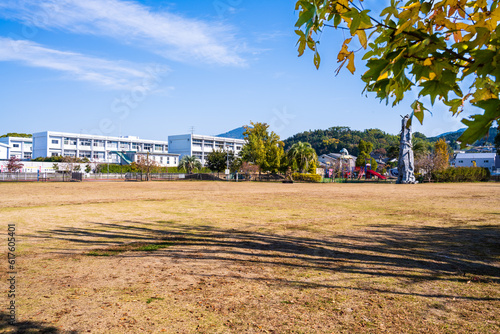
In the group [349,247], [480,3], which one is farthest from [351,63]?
[349,247]

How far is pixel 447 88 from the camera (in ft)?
6.33

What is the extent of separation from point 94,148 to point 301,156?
72.1 m

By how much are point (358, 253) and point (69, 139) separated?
105351 mm

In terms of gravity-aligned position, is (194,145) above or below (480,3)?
above

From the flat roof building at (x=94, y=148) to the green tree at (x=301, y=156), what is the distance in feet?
146

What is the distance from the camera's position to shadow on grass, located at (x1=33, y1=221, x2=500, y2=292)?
5.23 meters

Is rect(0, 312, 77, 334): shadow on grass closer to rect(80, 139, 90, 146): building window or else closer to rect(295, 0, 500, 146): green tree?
rect(295, 0, 500, 146): green tree

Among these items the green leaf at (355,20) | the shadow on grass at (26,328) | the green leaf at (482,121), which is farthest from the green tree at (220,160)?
the green leaf at (482,121)

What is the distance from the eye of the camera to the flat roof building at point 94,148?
9050cm

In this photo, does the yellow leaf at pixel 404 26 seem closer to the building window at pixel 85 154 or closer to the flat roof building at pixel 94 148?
the flat roof building at pixel 94 148

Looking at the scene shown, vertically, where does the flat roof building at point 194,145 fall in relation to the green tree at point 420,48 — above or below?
above

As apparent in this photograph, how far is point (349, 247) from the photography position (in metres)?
6.66

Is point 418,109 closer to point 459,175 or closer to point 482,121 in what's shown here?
point 482,121

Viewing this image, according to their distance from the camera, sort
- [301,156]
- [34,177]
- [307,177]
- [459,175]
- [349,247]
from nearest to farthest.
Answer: [349,247], [459,175], [34,177], [307,177], [301,156]
